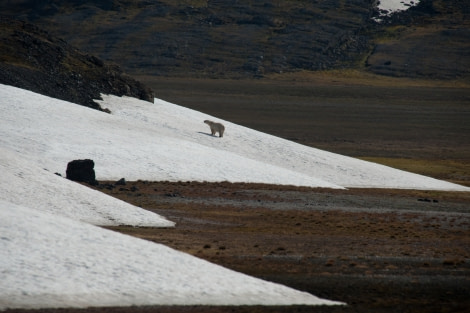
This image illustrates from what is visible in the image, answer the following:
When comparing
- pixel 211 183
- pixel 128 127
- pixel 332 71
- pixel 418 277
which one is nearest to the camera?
pixel 418 277

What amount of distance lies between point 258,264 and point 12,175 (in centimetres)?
1102

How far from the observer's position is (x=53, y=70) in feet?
201

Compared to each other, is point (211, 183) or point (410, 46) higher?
point (410, 46)

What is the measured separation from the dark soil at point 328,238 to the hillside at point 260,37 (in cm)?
11881

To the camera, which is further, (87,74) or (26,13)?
(26,13)

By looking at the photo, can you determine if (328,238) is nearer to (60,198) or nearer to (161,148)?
(60,198)

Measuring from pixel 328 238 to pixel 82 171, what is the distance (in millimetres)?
13794

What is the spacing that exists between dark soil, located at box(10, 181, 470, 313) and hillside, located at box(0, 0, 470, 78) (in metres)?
119

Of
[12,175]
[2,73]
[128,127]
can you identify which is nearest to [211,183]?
[128,127]

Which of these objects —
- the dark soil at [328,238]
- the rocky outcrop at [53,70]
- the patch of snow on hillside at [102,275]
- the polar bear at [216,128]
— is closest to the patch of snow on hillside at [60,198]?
the dark soil at [328,238]

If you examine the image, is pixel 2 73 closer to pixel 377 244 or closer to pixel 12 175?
pixel 12 175

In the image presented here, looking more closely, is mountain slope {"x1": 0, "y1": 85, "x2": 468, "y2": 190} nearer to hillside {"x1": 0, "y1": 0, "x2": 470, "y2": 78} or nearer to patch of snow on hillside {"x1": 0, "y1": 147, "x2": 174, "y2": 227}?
patch of snow on hillside {"x1": 0, "y1": 147, "x2": 174, "y2": 227}

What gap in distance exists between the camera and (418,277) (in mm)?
22984

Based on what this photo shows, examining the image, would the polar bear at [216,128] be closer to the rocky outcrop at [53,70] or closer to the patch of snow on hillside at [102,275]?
the rocky outcrop at [53,70]
